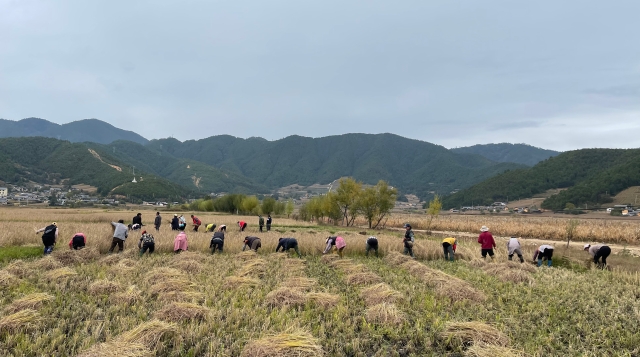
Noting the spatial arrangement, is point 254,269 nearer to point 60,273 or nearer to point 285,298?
point 285,298

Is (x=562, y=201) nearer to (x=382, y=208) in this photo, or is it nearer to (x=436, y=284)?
(x=382, y=208)

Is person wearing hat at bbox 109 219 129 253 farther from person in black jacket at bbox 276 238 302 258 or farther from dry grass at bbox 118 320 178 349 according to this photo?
dry grass at bbox 118 320 178 349

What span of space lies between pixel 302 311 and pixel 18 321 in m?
5.00

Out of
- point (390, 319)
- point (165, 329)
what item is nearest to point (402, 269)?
point (390, 319)

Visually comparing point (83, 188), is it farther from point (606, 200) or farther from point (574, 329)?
point (606, 200)

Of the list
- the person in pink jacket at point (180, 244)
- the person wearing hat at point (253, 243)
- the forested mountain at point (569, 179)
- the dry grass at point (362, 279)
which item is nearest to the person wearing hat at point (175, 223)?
the person in pink jacket at point (180, 244)

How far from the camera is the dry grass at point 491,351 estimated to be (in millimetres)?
4883

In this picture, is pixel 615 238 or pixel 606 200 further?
pixel 606 200

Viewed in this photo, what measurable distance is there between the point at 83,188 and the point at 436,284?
143766 mm

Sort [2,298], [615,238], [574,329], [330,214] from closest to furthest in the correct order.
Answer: [574,329]
[2,298]
[615,238]
[330,214]

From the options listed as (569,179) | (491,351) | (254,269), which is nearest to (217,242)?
(254,269)

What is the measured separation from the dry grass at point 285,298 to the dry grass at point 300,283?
677 millimetres

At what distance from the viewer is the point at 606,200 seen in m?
78.9

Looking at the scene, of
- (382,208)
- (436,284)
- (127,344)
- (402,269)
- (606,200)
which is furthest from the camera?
(606,200)
